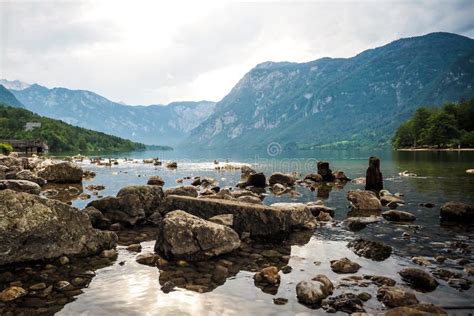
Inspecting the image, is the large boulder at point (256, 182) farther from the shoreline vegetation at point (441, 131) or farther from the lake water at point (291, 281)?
the shoreline vegetation at point (441, 131)

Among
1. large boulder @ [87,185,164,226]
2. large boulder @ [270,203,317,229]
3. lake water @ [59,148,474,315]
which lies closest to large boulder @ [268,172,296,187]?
large boulder @ [270,203,317,229]

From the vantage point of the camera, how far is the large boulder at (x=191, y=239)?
13.1 metres

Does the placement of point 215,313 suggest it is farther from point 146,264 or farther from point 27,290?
point 27,290

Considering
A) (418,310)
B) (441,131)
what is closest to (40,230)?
(418,310)

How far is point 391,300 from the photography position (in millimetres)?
9242

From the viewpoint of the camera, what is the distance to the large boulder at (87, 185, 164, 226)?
19331mm

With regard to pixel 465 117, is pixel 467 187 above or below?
below

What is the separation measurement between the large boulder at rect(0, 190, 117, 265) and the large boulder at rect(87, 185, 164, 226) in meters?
5.13

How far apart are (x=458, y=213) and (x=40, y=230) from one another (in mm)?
20381

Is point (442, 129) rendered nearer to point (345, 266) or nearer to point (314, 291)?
point (345, 266)

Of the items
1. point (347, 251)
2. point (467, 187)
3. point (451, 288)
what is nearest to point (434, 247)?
point (347, 251)

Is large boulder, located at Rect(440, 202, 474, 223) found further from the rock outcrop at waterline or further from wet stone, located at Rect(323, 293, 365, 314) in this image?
wet stone, located at Rect(323, 293, 365, 314)

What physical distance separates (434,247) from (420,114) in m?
166

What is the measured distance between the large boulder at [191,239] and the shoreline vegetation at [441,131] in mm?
139607
